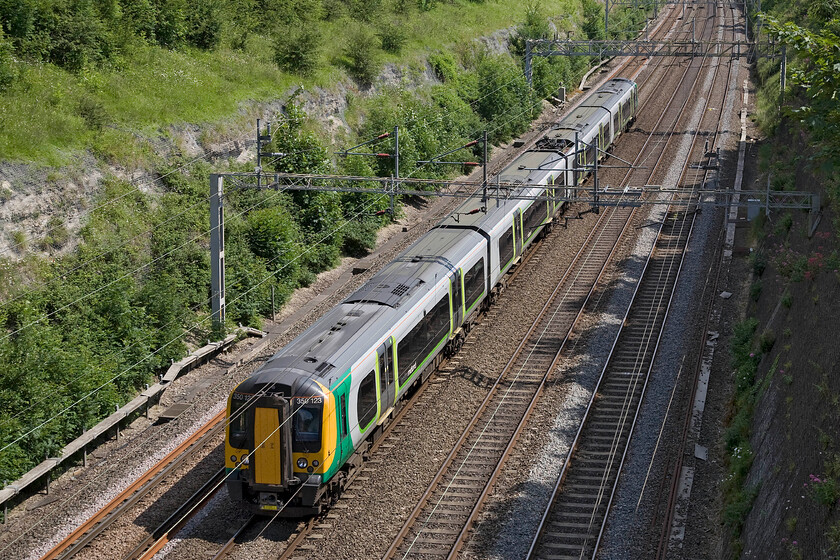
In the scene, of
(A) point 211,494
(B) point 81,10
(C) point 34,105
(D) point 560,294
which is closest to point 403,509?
(A) point 211,494

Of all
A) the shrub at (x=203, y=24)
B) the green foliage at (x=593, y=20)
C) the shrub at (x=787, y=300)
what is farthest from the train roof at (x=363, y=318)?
the green foliage at (x=593, y=20)

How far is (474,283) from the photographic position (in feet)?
82.6

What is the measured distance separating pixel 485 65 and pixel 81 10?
87.0 feet

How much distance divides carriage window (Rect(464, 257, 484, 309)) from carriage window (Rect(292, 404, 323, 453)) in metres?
8.71

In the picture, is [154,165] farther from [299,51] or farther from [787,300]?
[787,300]

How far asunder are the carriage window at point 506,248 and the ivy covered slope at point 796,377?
718cm

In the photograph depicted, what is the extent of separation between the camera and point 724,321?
86.4 feet

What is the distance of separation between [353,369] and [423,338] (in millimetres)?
4072

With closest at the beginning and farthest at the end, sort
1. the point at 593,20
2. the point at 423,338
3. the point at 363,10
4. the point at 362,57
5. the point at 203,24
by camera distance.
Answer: the point at 423,338 < the point at 203,24 < the point at 362,57 < the point at 363,10 < the point at 593,20

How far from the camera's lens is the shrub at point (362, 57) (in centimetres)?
4256

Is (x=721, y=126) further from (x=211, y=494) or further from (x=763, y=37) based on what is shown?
(x=211, y=494)

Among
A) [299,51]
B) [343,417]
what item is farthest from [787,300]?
[299,51]

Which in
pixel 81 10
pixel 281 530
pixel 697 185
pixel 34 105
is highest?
pixel 81 10

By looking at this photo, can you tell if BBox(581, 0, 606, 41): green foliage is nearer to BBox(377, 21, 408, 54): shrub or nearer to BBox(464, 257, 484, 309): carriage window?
BBox(377, 21, 408, 54): shrub
